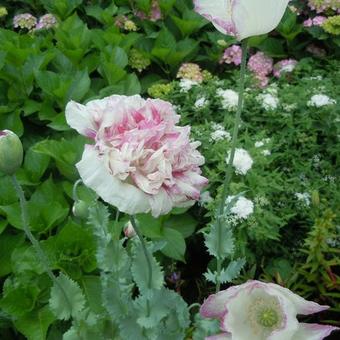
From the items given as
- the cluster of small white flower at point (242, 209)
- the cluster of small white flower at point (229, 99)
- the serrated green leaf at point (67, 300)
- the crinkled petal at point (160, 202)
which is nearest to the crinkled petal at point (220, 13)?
the crinkled petal at point (160, 202)

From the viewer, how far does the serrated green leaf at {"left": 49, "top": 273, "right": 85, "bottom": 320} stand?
3.36 feet

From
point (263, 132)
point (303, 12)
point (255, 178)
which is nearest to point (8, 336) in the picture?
point (255, 178)

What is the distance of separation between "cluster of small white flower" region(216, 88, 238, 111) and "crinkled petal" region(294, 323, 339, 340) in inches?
48.3

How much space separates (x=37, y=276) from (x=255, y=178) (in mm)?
667

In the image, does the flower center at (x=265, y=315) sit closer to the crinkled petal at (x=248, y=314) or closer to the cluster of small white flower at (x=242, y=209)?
the crinkled petal at (x=248, y=314)

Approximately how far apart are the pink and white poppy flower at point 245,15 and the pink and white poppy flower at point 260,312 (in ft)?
1.17

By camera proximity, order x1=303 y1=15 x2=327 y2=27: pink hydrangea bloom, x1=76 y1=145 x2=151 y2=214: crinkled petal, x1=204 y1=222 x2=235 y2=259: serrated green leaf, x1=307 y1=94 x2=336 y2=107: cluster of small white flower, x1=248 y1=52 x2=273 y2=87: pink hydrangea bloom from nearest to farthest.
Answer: x1=76 y1=145 x2=151 y2=214: crinkled petal → x1=204 y1=222 x2=235 y2=259: serrated green leaf → x1=307 y1=94 x2=336 y2=107: cluster of small white flower → x1=248 y1=52 x2=273 y2=87: pink hydrangea bloom → x1=303 y1=15 x2=327 y2=27: pink hydrangea bloom

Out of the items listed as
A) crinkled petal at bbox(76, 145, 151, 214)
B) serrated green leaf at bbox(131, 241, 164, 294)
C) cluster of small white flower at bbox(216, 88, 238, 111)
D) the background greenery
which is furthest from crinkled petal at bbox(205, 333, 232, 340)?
cluster of small white flower at bbox(216, 88, 238, 111)

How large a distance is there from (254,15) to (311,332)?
1.51 feet

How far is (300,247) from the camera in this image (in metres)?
1.88

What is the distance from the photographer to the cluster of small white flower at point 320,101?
203 cm

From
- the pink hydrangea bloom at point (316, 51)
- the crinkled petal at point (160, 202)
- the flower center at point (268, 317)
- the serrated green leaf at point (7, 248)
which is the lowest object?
the pink hydrangea bloom at point (316, 51)

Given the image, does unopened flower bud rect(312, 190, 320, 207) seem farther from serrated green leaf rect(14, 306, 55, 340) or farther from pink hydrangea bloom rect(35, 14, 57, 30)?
pink hydrangea bloom rect(35, 14, 57, 30)

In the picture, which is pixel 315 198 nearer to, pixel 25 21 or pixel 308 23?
pixel 308 23
